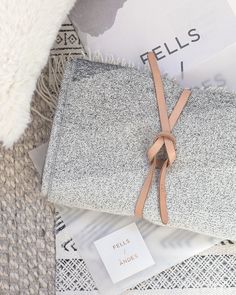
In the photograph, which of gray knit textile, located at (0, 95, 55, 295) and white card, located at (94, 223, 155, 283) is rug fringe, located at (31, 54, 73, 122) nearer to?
gray knit textile, located at (0, 95, 55, 295)

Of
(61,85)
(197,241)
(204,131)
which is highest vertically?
(61,85)

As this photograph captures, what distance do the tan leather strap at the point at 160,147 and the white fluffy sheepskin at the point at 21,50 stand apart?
5.6 inches

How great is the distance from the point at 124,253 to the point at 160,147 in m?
0.15

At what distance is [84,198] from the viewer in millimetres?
627

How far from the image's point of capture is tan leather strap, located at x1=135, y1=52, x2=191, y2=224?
0.60 m

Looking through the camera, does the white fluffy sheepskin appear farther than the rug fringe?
No

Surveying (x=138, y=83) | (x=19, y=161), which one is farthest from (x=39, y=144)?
(x=138, y=83)

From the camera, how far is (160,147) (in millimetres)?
604

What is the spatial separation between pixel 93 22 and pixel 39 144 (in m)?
0.17

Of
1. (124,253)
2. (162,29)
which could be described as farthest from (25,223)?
(162,29)

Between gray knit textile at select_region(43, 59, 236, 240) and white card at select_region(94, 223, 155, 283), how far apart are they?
46mm

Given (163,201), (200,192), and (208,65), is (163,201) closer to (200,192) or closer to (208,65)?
(200,192)

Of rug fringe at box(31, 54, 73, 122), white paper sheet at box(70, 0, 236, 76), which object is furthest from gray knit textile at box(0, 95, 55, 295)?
white paper sheet at box(70, 0, 236, 76)

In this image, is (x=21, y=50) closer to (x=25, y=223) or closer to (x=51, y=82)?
(x=51, y=82)
